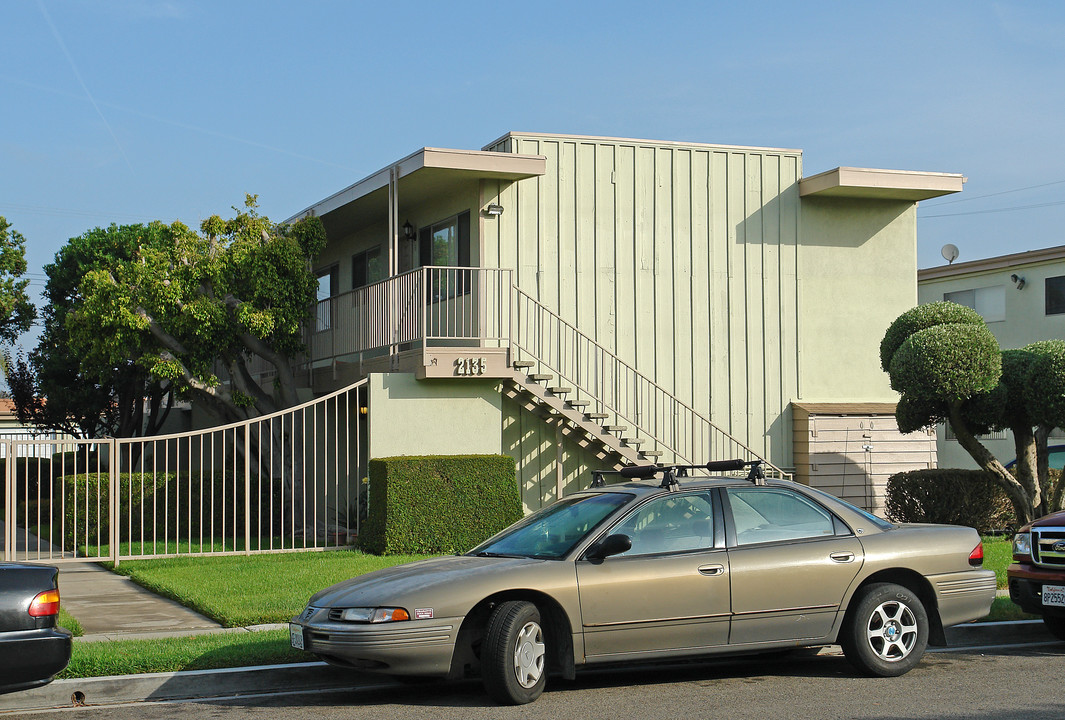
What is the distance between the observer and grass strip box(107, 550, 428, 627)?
10.7m

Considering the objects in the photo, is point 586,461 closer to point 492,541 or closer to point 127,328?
point 127,328

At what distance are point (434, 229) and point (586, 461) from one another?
4541 millimetres

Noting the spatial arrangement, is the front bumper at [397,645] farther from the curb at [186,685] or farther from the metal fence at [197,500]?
the metal fence at [197,500]

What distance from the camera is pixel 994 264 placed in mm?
30438

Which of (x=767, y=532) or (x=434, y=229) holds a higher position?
(x=434, y=229)

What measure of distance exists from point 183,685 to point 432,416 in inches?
336

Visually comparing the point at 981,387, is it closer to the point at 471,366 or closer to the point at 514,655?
the point at 471,366

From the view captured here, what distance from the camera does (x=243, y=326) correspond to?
18.6 m

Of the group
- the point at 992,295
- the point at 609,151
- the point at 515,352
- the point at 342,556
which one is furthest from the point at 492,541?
the point at 992,295

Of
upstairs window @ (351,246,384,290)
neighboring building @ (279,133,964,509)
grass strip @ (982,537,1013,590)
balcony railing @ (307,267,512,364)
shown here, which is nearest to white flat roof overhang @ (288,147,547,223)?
neighboring building @ (279,133,964,509)

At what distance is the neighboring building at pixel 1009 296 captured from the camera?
29062 millimetres

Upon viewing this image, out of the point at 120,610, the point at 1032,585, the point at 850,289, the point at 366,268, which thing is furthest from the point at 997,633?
the point at 366,268

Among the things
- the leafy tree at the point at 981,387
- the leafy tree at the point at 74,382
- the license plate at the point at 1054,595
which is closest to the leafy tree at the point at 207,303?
the leafy tree at the point at 74,382

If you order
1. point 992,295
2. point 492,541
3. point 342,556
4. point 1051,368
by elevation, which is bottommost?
point 342,556
